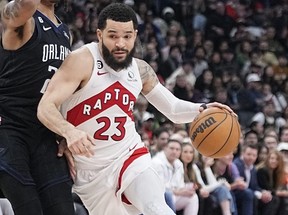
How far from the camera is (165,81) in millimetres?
14836

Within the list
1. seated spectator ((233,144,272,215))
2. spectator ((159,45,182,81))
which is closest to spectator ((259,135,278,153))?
seated spectator ((233,144,272,215))

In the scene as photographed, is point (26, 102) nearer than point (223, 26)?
Yes

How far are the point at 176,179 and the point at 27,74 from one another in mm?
4522

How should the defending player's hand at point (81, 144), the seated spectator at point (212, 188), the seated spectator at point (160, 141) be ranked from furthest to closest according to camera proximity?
the seated spectator at point (160, 141)
the seated spectator at point (212, 188)
the defending player's hand at point (81, 144)

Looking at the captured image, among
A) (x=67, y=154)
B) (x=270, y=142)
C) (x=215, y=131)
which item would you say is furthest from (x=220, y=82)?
(x=67, y=154)

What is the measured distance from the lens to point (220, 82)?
1489 cm

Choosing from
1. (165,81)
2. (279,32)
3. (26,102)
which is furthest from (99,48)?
(279,32)

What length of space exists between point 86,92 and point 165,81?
31.4ft

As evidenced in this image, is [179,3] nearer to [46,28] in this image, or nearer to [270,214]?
[270,214]

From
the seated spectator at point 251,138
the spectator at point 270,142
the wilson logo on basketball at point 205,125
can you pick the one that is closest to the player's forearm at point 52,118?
the wilson logo on basketball at point 205,125

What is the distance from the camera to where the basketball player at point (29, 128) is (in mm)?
5039

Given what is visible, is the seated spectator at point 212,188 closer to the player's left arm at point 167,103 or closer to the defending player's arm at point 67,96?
the player's left arm at point 167,103

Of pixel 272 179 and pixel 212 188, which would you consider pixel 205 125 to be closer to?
pixel 212 188

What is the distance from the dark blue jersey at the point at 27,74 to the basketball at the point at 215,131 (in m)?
1.15
